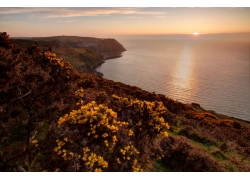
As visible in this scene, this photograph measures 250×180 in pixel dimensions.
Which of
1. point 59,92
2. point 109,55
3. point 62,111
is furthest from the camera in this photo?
point 109,55

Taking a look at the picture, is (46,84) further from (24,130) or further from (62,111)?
(24,130)

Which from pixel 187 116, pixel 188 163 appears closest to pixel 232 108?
pixel 187 116

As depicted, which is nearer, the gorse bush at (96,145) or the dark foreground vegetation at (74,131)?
the gorse bush at (96,145)

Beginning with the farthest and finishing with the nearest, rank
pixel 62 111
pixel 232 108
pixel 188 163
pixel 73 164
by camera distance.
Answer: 1. pixel 232 108
2. pixel 188 163
3. pixel 62 111
4. pixel 73 164

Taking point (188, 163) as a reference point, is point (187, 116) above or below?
below

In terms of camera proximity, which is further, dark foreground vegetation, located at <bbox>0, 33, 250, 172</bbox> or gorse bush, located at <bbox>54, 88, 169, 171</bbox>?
dark foreground vegetation, located at <bbox>0, 33, 250, 172</bbox>

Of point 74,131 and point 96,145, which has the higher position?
point 74,131

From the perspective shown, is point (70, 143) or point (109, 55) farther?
point (109, 55)
